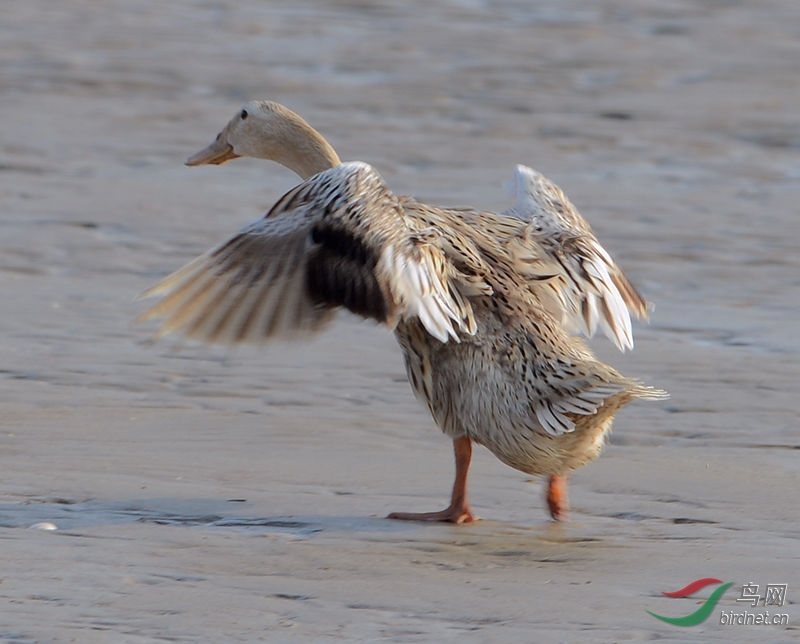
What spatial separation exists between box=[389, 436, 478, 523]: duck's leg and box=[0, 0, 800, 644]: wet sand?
6 centimetres

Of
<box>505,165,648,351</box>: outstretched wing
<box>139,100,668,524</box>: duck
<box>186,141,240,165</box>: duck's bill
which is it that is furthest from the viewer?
<box>186,141,240,165</box>: duck's bill

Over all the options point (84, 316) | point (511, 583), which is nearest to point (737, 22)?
point (84, 316)

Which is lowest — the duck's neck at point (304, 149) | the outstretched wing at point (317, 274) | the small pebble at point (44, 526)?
the small pebble at point (44, 526)

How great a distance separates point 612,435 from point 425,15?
9158 millimetres

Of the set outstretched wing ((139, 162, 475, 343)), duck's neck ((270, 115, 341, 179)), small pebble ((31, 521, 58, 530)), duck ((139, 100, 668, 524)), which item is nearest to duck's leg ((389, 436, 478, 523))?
duck ((139, 100, 668, 524))

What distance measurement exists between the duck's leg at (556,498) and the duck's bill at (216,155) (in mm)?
2747

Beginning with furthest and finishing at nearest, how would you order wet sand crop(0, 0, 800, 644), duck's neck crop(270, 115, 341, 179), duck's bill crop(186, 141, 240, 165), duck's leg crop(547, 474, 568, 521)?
duck's bill crop(186, 141, 240, 165) < duck's neck crop(270, 115, 341, 179) < duck's leg crop(547, 474, 568, 521) < wet sand crop(0, 0, 800, 644)

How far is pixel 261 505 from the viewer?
5.30 m

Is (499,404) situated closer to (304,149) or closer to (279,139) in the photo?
(304,149)

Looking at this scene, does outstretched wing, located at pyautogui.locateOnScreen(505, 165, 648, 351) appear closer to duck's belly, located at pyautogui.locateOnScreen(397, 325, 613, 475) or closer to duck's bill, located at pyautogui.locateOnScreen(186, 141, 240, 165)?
duck's belly, located at pyautogui.locateOnScreen(397, 325, 613, 475)

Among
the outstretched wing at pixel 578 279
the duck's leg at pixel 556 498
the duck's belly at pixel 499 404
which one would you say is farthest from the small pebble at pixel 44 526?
the outstretched wing at pixel 578 279

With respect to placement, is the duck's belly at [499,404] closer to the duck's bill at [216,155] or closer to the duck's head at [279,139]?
the duck's head at [279,139]

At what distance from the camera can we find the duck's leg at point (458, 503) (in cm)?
523

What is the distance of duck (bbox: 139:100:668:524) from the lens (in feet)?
16.8
